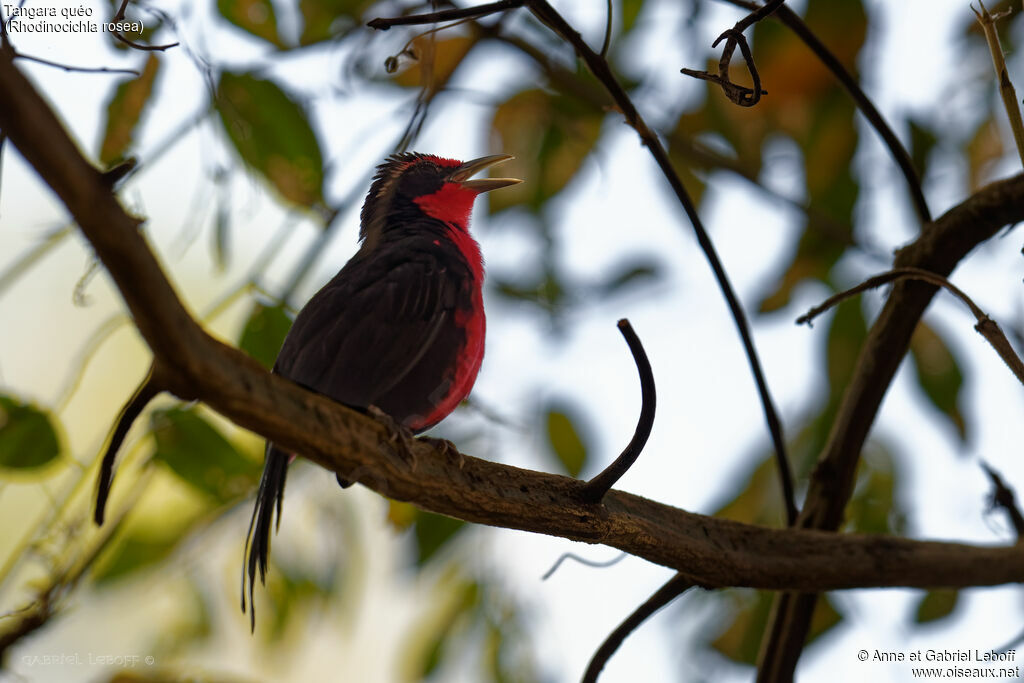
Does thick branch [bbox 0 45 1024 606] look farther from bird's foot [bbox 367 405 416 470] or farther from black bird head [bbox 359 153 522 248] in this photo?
black bird head [bbox 359 153 522 248]

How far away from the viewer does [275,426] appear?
124 cm

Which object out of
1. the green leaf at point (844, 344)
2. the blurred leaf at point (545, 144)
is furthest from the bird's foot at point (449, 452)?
the blurred leaf at point (545, 144)

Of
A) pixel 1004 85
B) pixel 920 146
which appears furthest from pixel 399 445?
pixel 920 146

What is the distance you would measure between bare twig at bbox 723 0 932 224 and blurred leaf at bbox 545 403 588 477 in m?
1.26

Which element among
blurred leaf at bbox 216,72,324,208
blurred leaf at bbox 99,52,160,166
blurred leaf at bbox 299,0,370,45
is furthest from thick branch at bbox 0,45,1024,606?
blurred leaf at bbox 299,0,370,45

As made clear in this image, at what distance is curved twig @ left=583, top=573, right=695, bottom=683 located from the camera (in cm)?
209

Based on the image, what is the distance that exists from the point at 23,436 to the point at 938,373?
2.56 meters

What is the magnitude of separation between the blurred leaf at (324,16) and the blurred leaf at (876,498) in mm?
2130

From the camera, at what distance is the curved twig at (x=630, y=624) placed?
2.09 meters

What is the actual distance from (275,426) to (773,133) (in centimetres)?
279

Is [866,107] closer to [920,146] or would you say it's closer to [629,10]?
[920,146]

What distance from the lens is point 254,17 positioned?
2516mm

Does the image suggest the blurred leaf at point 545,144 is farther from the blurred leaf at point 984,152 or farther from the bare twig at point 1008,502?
the bare twig at point 1008,502

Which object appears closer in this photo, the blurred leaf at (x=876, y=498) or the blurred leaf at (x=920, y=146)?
the blurred leaf at (x=876, y=498)
